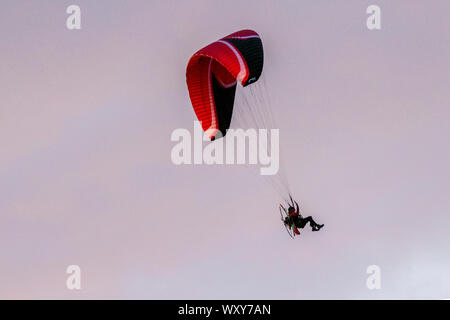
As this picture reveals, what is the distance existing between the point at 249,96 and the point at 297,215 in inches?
165

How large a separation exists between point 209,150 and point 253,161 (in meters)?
1.48

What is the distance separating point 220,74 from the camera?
11.6 m

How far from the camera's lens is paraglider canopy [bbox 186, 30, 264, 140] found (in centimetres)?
942

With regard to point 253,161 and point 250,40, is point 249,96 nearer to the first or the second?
point 253,161

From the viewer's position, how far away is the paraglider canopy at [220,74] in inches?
371

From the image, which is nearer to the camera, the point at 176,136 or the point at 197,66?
the point at 197,66

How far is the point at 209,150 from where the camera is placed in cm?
1396
